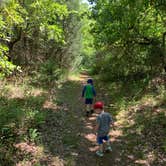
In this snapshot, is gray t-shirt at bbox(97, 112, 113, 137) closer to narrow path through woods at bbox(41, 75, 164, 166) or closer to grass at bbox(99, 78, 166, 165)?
narrow path through woods at bbox(41, 75, 164, 166)

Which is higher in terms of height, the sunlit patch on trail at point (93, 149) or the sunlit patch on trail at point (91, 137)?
the sunlit patch on trail at point (91, 137)

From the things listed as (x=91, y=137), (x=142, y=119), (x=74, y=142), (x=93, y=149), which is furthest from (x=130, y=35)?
(x=93, y=149)

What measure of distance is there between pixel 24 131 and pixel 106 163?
2758 mm

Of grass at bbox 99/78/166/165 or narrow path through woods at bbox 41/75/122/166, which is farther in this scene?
grass at bbox 99/78/166/165

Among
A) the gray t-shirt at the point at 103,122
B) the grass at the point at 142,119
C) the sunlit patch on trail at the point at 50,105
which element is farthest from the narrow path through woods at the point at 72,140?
the gray t-shirt at the point at 103,122

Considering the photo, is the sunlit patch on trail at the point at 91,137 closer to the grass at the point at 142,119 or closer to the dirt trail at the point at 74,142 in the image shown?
the dirt trail at the point at 74,142

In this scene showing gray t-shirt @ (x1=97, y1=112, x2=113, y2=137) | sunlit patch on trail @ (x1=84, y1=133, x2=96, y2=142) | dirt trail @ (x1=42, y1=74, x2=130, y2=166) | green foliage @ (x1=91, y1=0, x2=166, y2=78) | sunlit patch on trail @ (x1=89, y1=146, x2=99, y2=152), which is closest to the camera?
dirt trail @ (x1=42, y1=74, x2=130, y2=166)

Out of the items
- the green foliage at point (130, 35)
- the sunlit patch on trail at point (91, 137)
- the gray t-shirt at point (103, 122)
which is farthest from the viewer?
the green foliage at point (130, 35)

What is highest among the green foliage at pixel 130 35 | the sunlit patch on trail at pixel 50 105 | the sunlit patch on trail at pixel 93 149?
the green foliage at pixel 130 35

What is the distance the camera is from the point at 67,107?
1519 centimetres

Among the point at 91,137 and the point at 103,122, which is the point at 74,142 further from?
the point at 103,122

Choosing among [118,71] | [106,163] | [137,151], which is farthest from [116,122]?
[118,71]

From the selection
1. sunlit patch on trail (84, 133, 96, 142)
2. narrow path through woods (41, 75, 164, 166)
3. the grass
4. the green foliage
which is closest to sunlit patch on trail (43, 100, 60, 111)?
narrow path through woods (41, 75, 164, 166)

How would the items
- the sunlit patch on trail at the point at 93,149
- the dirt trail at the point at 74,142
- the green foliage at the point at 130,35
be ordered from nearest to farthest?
the dirt trail at the point at 74,142 → the sunlit patch on trail at the point at 93,149 → the green foliage at the point at 130,35
